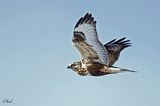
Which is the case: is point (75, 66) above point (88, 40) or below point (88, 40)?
below

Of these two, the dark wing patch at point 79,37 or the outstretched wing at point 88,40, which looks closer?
the outstretched wing at point 88,40

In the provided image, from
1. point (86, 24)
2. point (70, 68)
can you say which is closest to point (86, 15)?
point (86, 24)

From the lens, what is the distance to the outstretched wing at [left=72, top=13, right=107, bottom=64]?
9.77 meters

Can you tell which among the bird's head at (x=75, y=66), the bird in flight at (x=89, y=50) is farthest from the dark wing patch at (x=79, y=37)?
the bird's head at (x=75, y=66)

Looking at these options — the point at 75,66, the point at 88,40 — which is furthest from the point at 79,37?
the point at 75,66

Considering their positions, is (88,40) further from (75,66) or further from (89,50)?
(75,66)

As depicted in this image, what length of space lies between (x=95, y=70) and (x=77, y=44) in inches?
22.4

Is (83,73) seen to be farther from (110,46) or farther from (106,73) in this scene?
(110,46)

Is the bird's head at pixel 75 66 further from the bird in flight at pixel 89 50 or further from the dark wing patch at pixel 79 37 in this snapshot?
the dark wing patch at pixel 79 37

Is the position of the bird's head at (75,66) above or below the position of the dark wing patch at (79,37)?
below

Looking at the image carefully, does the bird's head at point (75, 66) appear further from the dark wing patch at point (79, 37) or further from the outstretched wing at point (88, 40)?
the dark wing patch at point (79, 37)

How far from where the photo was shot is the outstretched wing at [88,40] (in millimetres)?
9766

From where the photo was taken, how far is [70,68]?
9.88 metres

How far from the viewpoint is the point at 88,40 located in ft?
32.2
